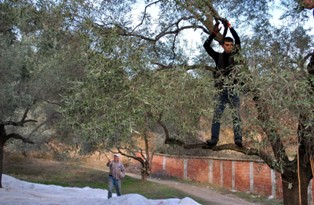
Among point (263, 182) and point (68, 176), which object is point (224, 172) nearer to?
point (263, 182)

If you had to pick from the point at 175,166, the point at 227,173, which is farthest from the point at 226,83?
the point at 175,166

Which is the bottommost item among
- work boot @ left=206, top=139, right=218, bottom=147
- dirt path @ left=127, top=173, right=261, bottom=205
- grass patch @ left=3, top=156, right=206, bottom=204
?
dirt path @ left=127, top=173, right=261, bottom=205

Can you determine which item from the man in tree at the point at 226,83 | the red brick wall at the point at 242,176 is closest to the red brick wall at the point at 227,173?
the red brick wall at the point at 242,176

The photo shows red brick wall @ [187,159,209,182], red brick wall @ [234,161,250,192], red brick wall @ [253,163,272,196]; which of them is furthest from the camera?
red brick wall @ [187,159,209,182]

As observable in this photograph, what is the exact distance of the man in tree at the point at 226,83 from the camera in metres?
4.27

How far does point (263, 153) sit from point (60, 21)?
312 cm

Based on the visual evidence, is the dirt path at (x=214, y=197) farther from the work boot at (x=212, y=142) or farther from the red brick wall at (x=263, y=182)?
the work boot at (x=212, y=142)

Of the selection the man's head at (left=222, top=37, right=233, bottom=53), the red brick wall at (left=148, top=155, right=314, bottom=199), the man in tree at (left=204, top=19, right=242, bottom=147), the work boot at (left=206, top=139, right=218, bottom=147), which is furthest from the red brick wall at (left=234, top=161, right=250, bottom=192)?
the man's head at (left=222, top=37, right=233, bottom=53)

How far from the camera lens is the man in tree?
4.27 metres

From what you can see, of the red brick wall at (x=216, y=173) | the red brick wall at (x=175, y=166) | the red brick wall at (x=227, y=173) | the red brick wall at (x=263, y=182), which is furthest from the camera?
the red brick wall at (x=175, y=166)

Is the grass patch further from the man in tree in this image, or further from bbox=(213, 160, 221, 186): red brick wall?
the man in tree

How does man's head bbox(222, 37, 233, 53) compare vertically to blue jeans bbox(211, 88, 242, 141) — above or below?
above

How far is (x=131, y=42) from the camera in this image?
16.4 feet

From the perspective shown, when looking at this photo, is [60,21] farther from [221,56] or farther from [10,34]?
[10,34]
